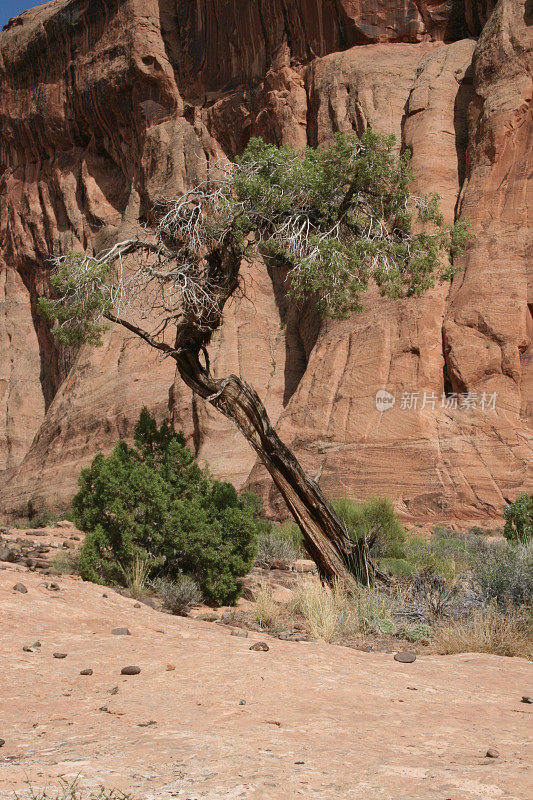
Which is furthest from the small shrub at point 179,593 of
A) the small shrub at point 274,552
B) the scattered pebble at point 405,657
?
the small shrub at point 274,552

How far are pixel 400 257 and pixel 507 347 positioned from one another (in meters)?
11.6

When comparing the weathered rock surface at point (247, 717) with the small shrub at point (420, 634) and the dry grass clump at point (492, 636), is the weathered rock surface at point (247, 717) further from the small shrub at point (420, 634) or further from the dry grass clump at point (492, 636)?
the small shrub at point (420, 634)

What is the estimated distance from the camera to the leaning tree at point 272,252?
8734 mm

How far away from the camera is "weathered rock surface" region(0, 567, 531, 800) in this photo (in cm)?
266

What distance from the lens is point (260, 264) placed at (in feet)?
98.6

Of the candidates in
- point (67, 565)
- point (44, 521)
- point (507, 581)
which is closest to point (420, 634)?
point (507, 581)

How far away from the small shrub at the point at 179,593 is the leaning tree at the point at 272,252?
149cm

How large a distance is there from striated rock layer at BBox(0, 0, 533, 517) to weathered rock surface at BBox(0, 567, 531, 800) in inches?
261

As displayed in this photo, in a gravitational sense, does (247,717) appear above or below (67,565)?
above

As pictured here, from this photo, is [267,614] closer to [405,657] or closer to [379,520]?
[405,657]

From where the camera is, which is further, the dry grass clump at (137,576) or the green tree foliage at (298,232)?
the green tree foliage at (298,232)

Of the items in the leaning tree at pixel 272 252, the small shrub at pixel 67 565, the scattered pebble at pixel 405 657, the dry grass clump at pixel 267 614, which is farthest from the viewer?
the leaning tree at pixel 272 252

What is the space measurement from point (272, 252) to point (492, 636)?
5.50 meters
